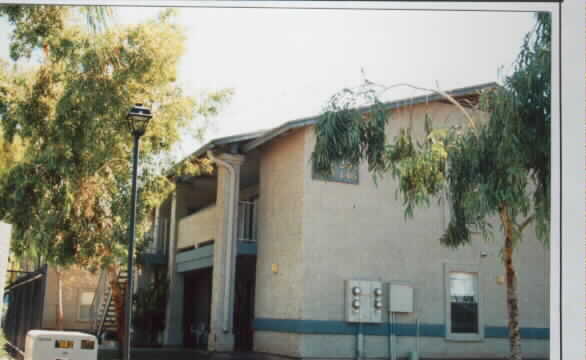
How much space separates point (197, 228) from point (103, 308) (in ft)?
9.22

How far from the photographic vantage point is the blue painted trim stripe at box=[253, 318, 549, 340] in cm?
1084

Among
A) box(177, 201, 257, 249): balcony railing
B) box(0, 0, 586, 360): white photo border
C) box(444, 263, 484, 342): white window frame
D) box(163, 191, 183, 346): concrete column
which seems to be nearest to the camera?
box(0, 0, 586, 360): white photo border

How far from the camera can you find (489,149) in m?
8.33

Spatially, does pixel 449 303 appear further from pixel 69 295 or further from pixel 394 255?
pixel 69 295

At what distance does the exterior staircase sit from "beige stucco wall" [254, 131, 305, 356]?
3.72 meters

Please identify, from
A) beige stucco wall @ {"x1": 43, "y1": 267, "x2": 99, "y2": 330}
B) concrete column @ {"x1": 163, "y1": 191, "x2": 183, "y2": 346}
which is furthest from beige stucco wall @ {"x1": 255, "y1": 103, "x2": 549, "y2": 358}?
beige stucco wall @ {"x1": 43, "y1": 267, "x2": 99, "y2": 330}

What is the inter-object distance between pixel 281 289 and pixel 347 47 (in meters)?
4.34

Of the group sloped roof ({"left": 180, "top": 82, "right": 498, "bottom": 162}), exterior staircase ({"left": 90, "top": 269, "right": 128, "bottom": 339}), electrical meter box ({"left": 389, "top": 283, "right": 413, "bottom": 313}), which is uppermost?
sloped roof ({"left": 180, "top": 82, "right": 498, "bottom": 162})

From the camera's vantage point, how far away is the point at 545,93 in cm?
766

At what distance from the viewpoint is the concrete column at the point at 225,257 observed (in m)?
12.0

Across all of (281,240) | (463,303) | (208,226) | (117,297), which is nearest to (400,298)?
(463,303)

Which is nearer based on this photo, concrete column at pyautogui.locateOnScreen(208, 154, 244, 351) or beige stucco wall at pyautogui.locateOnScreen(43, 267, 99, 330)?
concrete column at pyautogui.locateOnScreen(208, 154, 244, 351)

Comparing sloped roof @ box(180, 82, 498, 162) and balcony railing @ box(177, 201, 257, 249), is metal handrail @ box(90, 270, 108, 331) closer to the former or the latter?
balcony railing @ box(177, 201, 257, 249)

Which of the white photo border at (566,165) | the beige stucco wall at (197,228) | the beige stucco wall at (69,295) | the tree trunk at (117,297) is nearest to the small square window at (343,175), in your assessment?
the beige stucco wall at (197,228)
